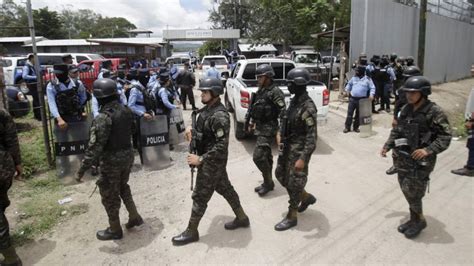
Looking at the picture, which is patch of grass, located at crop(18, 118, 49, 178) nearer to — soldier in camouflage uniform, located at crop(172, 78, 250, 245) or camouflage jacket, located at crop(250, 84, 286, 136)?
soldier in camouflage uniform, located at crop(172, 78, 250, 245)

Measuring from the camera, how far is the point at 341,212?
4508 millimetres

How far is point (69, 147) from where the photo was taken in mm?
5457

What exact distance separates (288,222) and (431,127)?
1785mm

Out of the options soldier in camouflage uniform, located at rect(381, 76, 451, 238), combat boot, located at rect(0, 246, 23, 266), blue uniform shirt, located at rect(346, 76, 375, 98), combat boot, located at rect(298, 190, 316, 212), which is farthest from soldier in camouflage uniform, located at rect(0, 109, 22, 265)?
blue uniform shirt, located at rect(346, 76, 375, 98)

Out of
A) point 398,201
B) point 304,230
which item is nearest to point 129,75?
point 304,230

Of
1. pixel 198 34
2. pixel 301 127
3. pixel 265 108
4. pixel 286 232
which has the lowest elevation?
pixel 286 232

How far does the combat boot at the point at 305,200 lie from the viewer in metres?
4.39

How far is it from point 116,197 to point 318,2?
14.8 metres

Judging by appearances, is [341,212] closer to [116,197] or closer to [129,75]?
[116,197]

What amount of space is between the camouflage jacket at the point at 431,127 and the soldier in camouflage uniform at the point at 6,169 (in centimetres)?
396

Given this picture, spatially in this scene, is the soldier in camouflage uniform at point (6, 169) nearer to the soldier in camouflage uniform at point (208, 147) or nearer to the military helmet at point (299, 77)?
the soldier in camouflage uniform at point (208, 147)

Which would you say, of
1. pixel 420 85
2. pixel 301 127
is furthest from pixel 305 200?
pixel 420 85

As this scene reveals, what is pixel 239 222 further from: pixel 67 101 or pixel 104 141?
pixel 67 101

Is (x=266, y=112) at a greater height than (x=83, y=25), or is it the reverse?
(x=83, y=25)
